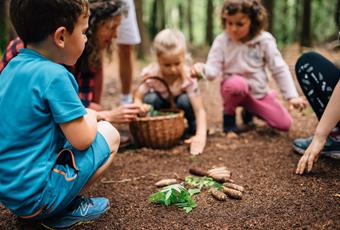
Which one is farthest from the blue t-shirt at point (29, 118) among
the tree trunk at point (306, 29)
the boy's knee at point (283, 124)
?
the tree trunk at point (306, 29)

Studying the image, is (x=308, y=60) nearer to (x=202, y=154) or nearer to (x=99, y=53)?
(x=202, y=154)

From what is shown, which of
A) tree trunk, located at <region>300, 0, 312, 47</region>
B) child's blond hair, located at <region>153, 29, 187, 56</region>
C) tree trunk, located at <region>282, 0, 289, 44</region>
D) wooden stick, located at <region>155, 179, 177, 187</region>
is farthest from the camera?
tree trunk, located at <region>282, 0, 289, 44</region>

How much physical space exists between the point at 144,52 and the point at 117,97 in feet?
9.63

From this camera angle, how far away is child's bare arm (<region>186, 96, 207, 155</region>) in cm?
293

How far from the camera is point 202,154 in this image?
9.43ft

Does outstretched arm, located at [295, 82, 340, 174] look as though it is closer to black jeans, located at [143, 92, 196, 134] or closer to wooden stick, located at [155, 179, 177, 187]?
wooden stick, located at [155, 179, 177, 187]

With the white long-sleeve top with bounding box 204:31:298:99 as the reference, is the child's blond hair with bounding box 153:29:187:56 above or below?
above

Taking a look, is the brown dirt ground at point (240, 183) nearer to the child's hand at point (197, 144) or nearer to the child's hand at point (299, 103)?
the child's hand at point (197, 144)

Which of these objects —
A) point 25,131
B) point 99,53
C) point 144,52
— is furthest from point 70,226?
point 144,52

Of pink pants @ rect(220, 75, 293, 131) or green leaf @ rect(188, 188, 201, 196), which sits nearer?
green leaf @ rect(188, 188, 201, 196)

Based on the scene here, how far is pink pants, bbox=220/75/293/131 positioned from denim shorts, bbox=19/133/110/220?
5.39 feet

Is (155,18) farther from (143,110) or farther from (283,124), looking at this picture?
(143,110)

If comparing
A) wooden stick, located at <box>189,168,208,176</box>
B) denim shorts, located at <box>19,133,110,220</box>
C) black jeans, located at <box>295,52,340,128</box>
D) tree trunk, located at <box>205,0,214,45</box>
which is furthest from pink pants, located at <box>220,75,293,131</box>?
tree trunk, located at <box>205,0,214,45</box>

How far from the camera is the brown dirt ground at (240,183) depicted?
6.18ft
